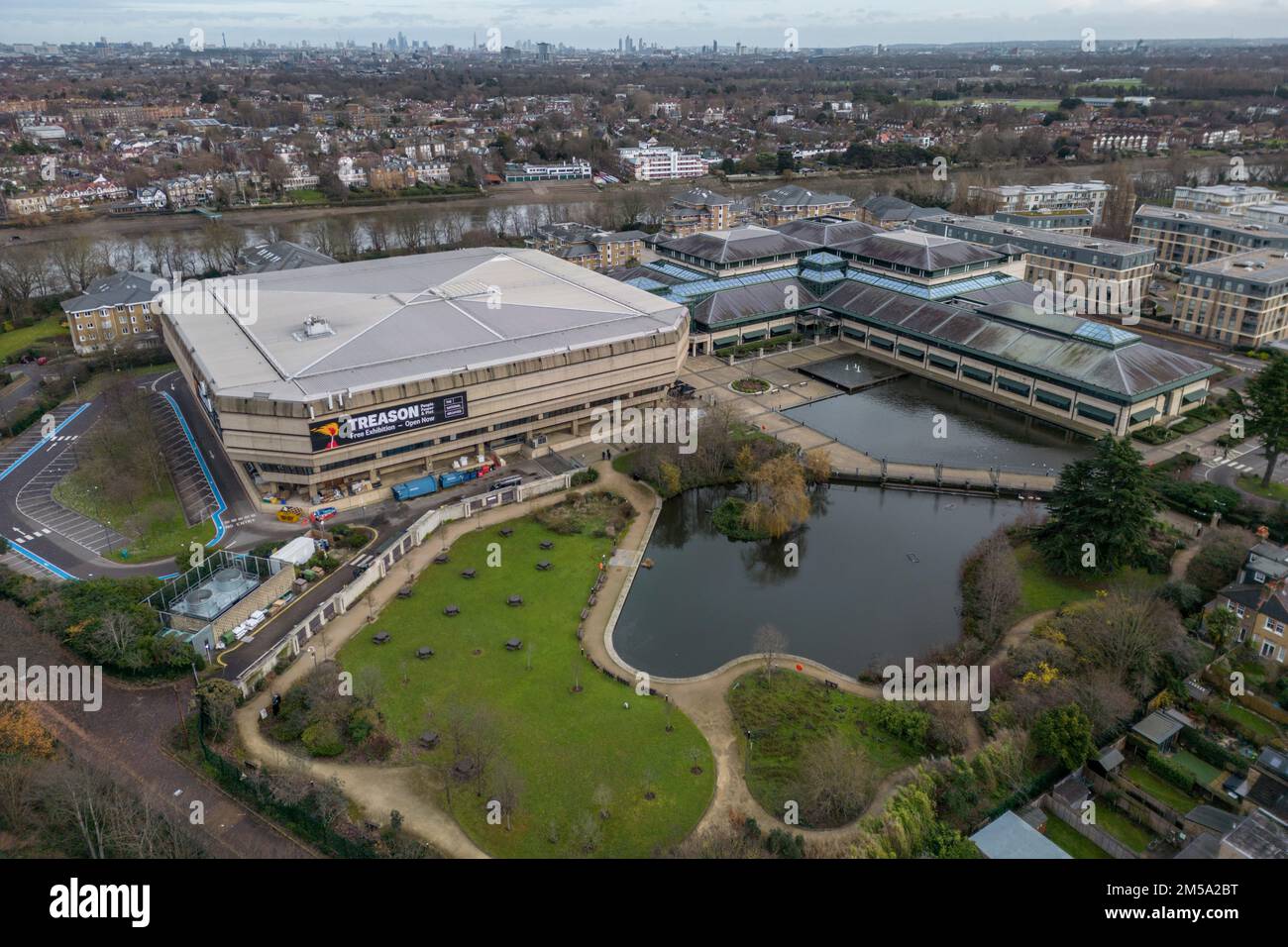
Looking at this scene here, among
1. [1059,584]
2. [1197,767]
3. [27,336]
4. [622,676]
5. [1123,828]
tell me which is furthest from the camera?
[27,336]

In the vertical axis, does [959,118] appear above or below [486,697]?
above

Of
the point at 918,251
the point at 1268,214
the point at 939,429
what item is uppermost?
the point at 1268,214

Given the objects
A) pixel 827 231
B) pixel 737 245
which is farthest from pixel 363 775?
pixel 827 231

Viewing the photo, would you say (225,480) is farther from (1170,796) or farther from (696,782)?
(1170,796)

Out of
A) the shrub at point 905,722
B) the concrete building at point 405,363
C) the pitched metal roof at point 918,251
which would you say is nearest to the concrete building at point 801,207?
the pitched metal roof at point 918,251

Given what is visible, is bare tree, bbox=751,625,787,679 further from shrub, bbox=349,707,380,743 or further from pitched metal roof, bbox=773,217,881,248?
pitched metal roof, bbox=773,217,881,248

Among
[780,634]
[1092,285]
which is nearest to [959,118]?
[1092,285]

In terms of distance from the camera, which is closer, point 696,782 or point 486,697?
point 696,782

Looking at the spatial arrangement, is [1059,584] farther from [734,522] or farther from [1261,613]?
[734,522]
